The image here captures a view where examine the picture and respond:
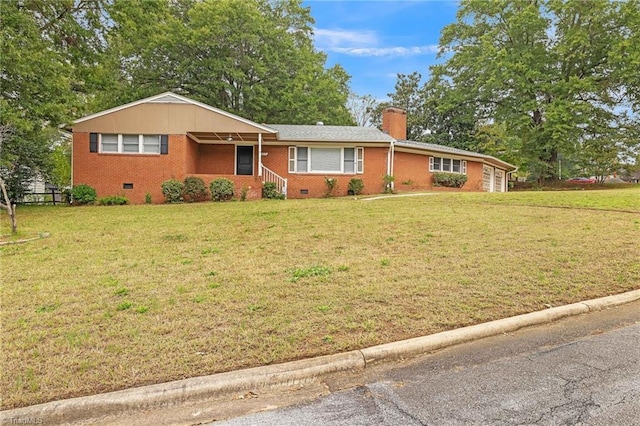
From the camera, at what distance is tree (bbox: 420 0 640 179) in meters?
24.7

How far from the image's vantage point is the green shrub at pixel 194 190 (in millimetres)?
17062

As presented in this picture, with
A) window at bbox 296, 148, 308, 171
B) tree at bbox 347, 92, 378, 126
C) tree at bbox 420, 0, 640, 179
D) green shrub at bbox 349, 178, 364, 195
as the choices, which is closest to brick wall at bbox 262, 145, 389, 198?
green shrub at bbox 349, 178, 364, 195

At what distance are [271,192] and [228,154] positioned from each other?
150 inches

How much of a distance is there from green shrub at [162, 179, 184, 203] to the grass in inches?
292

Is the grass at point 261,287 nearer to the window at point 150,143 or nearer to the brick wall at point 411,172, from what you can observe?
the window at point 150,143

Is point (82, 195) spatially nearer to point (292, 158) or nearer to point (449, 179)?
point (292, 158)

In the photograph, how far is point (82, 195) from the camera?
54.9 feet

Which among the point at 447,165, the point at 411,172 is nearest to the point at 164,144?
the point at 411,172

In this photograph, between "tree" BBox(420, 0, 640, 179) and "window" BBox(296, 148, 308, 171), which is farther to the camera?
"tree" BBox(420, 0, 640, 179)

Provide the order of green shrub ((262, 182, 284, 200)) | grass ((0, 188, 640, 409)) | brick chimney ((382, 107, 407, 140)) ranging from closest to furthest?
1. grass ((0, 188, 640, 409))
2. green shrub ((262, 182, 284, 200))
3. brick chimney ((382, 107, 407, 140))

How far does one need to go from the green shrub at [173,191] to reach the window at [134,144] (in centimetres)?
166

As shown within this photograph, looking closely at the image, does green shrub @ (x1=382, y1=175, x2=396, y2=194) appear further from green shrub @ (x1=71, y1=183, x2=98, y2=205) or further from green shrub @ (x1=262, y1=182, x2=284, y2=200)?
green shrub @ (x1=71, y1=183, x2=98, y2=205)

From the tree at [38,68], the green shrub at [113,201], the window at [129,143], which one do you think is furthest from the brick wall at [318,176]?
the tree at [38,68]

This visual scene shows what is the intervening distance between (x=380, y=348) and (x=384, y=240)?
4.22 m
